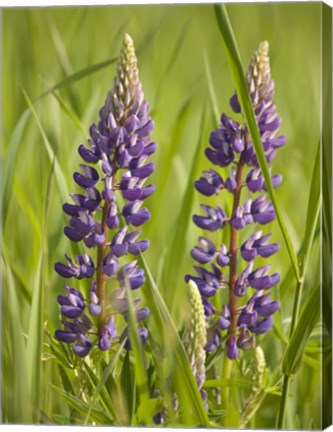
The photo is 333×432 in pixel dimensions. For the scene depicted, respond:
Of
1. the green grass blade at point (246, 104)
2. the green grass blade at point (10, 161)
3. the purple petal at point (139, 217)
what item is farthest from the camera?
the green grass blade at point (10, 161)

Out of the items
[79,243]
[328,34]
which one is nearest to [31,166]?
[79,243]

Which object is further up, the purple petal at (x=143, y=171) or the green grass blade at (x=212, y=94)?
the green grass blade at (x=212, y=94)

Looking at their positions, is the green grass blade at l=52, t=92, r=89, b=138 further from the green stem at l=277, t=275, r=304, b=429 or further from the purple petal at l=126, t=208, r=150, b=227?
the green stem at l=277, t=275, r=304, b=429

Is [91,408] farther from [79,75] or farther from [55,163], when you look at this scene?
[79,75]

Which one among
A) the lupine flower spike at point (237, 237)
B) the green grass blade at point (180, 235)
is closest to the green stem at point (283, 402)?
the lupine flower spike at point (237, 237)

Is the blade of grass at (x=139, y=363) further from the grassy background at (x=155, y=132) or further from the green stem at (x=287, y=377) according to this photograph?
the green stem at (x=287, y=377)

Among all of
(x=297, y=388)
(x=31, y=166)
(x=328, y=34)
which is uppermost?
(x=328, y=34)

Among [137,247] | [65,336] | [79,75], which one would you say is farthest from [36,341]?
[79,75]

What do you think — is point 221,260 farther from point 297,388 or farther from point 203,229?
point 297,388
